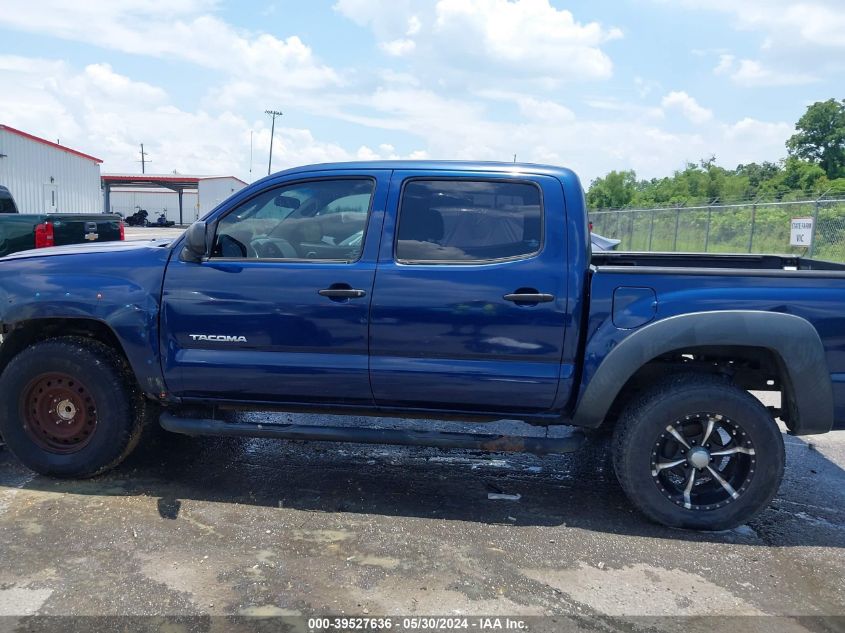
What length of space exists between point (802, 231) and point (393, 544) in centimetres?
1412

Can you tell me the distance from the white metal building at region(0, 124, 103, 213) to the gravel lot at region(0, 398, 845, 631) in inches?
1116

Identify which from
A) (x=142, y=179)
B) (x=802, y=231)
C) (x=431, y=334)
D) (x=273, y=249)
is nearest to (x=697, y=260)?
(x=431, y=334)

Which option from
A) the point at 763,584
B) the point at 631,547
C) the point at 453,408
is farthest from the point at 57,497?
the point at 763,584

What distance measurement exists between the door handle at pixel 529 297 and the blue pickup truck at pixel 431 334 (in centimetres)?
1

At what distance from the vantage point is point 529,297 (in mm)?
3637

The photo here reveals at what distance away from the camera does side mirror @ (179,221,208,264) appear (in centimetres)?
385

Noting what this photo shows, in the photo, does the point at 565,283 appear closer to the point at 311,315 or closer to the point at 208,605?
the point at 311,315

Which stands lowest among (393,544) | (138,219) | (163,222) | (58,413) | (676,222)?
(393,544)

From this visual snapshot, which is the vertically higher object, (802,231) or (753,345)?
(802,231)

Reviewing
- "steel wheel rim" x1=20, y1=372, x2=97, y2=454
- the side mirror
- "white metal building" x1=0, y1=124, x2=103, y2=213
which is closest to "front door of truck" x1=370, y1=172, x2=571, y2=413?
the side mirror

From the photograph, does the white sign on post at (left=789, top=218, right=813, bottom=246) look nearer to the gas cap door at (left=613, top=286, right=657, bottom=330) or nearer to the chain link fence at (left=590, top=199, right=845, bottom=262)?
the chain link fence at (left=590, top=199, right=845, bottom=262)

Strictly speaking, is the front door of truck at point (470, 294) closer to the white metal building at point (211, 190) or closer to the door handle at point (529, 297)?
the door handle at point (529, 297)

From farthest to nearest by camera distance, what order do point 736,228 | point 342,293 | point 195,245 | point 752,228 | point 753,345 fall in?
1. point 736,228
2. point 752,228
3. point 195,245
4. point 342,293
5. point 753,345

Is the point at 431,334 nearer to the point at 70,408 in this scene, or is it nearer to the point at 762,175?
the point at 70,408
